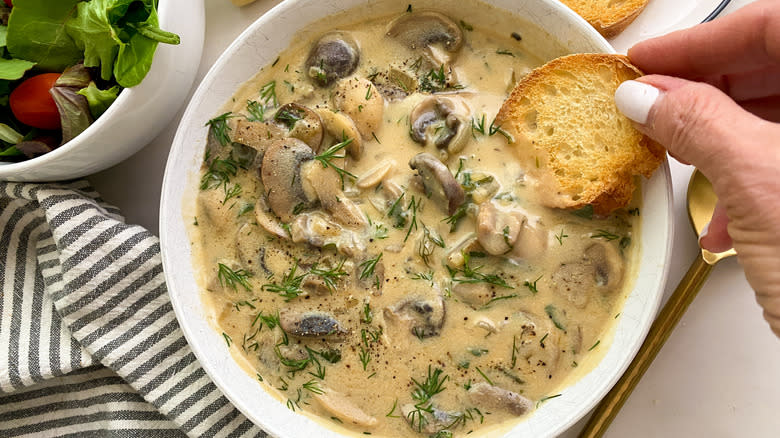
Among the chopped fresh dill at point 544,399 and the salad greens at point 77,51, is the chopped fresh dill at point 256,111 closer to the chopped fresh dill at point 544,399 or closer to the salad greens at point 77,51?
the salad greens at point 77,51

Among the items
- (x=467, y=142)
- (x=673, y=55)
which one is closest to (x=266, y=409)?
(x=467, y=142)

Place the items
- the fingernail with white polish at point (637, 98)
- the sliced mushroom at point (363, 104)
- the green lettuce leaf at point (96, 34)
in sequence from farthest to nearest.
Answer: the sliced mushroom at point (363, 104) → the green lettuce leaf at point (96, 34) → the fingernail with white polish at point (637, 98)

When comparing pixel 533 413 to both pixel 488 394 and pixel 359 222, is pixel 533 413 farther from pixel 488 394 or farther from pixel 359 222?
pixel 359 222

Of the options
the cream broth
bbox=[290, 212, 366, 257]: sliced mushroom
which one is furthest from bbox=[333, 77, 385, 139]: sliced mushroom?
bbox=[290, 212, 366, 257]: sliced mushroom

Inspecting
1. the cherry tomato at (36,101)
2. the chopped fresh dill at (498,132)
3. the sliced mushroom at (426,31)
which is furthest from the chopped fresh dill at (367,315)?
the cherry tomato at (36,101)

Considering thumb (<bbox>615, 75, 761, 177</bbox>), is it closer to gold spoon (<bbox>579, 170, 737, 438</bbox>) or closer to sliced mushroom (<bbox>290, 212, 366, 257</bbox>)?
gold spoon (<bbox>579, 170, 737, 438</bbox>)

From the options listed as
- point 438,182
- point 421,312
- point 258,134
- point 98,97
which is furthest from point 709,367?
point 98,97

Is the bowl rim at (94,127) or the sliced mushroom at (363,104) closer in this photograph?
the bowl rim at (94,127)
